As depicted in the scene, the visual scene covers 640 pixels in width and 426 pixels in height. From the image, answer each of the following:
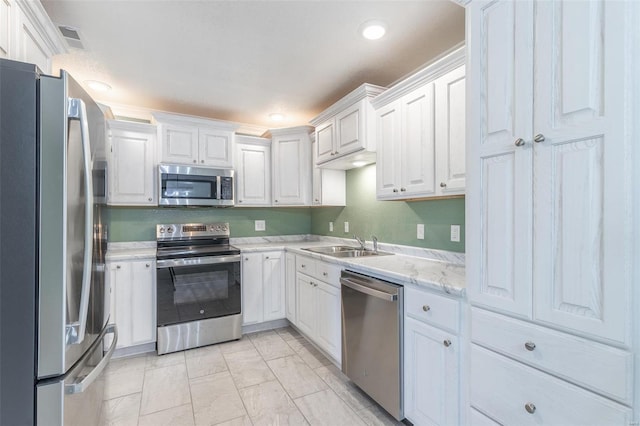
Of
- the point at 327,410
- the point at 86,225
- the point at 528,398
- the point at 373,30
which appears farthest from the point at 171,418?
the point at 373,30

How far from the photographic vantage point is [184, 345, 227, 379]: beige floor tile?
2.49 m

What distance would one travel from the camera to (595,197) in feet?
3.15

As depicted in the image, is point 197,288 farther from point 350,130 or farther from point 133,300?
point 350,130

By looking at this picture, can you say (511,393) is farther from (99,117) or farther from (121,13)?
(121,13)

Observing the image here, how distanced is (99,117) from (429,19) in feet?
6.42

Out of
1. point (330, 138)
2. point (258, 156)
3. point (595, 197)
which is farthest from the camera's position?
point (258, 156)

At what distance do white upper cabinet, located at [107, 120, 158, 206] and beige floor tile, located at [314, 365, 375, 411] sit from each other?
2377mm

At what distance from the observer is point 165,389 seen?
7.36ft

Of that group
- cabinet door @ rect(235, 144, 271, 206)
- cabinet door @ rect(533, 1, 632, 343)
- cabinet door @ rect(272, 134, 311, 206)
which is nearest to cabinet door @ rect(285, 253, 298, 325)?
cabinet door @ rect(272, 134, 311, 206)

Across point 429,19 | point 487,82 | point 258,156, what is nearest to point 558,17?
point 487,82

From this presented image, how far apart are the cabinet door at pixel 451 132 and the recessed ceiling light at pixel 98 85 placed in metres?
2.90

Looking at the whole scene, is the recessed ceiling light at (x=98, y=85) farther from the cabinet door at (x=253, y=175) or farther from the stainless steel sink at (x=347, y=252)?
the stainless steel sink at (x=347, y=252)

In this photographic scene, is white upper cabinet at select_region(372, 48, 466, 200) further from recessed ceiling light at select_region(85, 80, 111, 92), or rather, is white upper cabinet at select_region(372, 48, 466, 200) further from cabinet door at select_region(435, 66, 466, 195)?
recessed ceiling light at select_region(85, 80, 111, 92)

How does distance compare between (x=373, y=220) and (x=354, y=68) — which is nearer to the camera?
(x=354, y=68)
